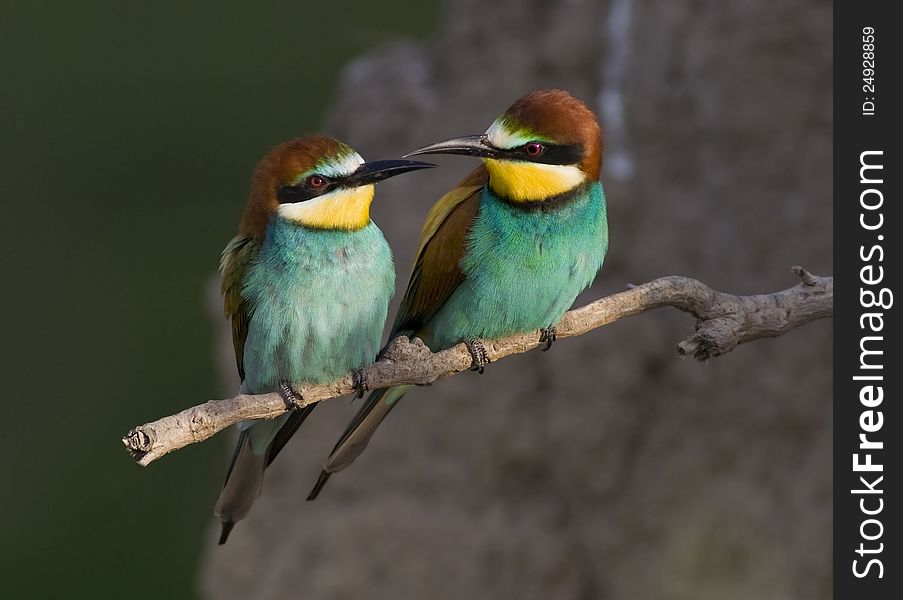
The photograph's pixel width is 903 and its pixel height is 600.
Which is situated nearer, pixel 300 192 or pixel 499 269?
pixel 300 192

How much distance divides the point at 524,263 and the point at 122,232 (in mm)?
3705

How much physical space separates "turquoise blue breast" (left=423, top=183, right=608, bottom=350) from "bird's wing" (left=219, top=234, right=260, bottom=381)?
0.33 metres

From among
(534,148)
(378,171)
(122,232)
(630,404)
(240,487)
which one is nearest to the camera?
(378,171)

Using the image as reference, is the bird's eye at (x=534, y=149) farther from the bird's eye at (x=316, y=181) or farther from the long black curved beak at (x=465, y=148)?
the bird's eye at (x=316, y=181)

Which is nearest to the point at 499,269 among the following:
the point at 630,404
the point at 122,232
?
the point at 630,404

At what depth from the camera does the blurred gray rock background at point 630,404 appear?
3.43 m

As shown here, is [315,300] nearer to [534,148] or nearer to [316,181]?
[316,181]

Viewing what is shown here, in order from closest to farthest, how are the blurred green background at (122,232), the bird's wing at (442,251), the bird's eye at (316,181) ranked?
the bird's eye at (316,181), the bird's wing at (442,251), the blurred green background at (122,232)

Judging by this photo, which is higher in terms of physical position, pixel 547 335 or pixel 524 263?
pixel 524 263

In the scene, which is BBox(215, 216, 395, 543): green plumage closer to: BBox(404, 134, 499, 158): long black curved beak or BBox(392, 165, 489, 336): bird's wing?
BBox(392, 165, 489, 336): bird's wing

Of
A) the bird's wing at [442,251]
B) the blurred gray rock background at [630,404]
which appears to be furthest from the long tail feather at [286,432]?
the blurred gray rock background at [630,404]

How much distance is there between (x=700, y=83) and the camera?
3.59 m

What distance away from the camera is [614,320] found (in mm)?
Result: 1938

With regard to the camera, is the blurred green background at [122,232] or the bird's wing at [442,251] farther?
the blurred green background at [122,232]
